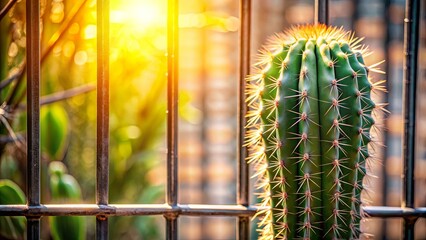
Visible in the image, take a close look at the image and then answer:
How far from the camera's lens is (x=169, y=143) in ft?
6.11

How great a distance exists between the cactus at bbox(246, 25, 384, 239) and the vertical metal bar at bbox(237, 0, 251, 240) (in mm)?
244

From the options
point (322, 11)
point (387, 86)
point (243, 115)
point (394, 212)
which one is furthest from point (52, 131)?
point (387, 86)

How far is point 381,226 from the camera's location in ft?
17.8

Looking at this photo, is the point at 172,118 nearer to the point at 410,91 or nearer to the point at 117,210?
the point at 117,210

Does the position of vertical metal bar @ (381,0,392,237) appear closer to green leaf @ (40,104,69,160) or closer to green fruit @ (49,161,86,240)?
green leaf @ (40,104,69,160)

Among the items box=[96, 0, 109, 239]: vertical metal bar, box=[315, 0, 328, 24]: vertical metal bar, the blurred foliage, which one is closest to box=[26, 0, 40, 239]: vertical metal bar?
box=[96, 0, 109, 239]: vertical metal bar

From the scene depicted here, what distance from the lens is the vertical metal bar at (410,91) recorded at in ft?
6.48

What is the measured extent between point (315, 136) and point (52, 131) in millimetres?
1434

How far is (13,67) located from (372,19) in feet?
11.6

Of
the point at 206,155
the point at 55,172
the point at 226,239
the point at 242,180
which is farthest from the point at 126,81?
the point at 226,239

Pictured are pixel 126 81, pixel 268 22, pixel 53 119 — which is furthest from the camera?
pixel 268 22

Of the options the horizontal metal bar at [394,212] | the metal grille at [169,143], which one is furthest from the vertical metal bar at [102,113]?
the horizontal metal bar at [394,212]

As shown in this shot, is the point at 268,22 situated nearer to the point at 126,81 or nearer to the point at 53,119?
the point at 126,81

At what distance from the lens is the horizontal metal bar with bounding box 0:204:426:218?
1.77 m
